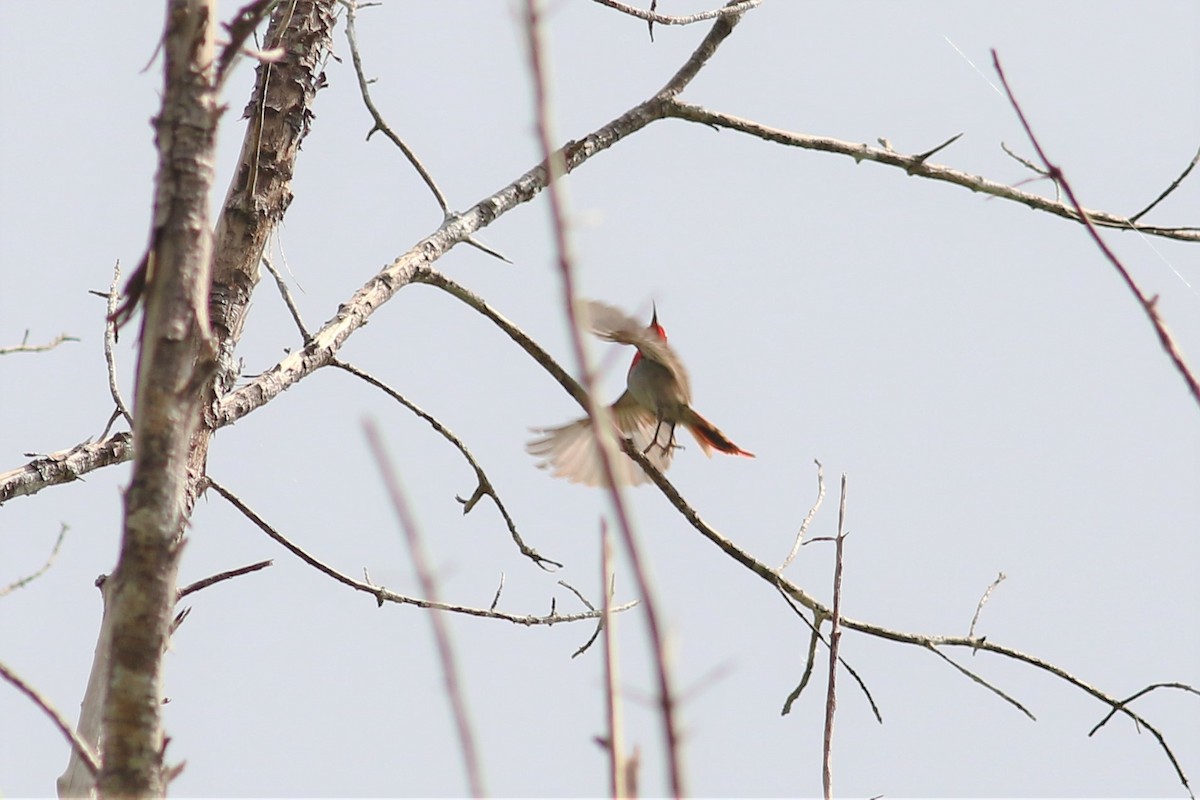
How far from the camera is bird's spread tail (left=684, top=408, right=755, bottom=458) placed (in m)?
4.78

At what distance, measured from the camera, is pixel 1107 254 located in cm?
114

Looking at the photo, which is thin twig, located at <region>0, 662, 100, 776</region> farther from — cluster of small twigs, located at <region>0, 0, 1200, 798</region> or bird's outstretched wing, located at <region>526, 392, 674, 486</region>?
bird's outstretched wing, located at <region>526, 392, 674, 486</region>

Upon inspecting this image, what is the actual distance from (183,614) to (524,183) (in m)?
1.53

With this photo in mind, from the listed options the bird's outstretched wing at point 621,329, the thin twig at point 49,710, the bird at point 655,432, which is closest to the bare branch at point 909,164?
the bird's outstretched wing at point 621,329

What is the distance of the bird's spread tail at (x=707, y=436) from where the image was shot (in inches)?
188

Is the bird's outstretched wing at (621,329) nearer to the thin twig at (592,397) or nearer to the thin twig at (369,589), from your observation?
the thin twig at (369,589)

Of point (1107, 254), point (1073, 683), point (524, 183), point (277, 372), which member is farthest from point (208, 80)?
point (1073, 683)

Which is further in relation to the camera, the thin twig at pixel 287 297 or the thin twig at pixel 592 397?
the thin twig at pixel 287 297

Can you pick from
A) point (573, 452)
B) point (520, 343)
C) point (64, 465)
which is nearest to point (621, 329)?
point (520, 343)

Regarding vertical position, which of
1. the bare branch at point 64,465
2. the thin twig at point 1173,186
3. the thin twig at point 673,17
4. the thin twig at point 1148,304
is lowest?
the thin twig at point 1148,304

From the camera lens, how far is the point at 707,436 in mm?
4863

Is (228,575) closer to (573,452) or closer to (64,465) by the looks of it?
(64,465)

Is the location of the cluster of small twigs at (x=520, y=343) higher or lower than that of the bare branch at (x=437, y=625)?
higher

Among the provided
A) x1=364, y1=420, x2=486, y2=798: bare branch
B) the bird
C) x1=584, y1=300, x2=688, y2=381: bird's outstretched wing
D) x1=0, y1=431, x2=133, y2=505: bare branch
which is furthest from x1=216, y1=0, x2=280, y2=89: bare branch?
the bird
